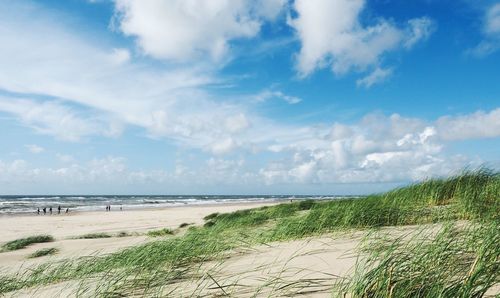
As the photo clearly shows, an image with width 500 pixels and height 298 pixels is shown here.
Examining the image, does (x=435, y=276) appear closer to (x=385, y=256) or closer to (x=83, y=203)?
(x=385, y=256)

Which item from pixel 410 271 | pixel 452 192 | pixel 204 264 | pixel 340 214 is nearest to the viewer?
pixel 410 271

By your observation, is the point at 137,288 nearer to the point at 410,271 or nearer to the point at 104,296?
the point at 104,296

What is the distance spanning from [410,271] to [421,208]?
18.6 feet

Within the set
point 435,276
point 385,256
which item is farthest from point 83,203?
point 435,276

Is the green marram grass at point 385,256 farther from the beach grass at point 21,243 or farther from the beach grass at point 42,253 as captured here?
the beach grass at point 21,243

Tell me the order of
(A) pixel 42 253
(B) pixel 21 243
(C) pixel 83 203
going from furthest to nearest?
(C) pixel 83 203 < (B) pixel 21 243 < (A) pixel 42 253

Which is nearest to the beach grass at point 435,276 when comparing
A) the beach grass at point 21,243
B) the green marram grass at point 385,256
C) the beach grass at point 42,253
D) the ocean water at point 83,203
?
the green marram grass at point 385,256

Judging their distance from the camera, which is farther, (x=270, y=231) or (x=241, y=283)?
(x=270, y=231)

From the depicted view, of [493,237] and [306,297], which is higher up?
[493,237]

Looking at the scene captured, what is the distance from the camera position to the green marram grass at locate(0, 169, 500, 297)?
2945mm

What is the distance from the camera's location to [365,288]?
9.84 feet

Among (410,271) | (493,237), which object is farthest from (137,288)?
(493,237)

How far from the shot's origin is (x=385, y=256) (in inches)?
128

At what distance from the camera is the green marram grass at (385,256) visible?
116 inches
